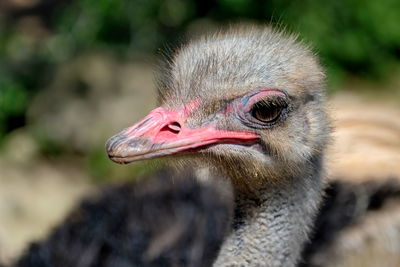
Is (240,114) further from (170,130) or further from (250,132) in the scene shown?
(170,130)

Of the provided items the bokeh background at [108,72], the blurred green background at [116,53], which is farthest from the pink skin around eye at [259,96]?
the blurred green background at [116,53]

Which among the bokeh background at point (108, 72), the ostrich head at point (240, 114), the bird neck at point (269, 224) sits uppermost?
the bokeh background at point (108, 72)

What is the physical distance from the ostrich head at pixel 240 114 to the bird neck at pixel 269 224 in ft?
0.13

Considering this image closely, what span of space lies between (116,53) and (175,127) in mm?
3185

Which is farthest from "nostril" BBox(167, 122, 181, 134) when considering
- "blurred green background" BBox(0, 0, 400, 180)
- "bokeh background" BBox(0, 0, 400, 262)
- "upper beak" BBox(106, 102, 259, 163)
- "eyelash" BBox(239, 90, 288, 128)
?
"blurred green background" BBox(0, 0, 400, 180)

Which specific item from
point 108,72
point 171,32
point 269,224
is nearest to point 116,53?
point 108,72

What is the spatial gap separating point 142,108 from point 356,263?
8.01 feet

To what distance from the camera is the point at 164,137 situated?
216 centimetres

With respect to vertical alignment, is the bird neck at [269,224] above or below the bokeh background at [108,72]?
below

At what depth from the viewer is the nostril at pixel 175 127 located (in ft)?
7.19

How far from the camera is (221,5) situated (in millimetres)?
5305

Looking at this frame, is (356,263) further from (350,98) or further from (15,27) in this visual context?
(15,27)

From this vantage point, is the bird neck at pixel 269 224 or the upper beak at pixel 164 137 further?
the bird neck at pixel 269 224

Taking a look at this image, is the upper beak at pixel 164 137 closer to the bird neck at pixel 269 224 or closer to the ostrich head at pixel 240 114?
the ostrich head at pixel 240 114
